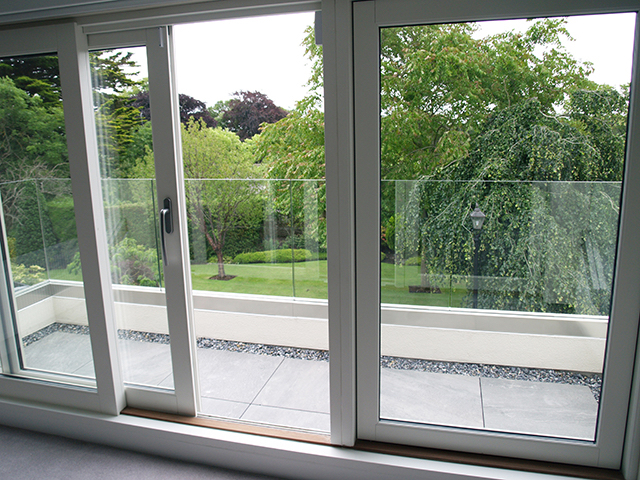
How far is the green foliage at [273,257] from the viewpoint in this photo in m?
3.01

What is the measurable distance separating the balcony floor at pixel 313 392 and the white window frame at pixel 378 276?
0.05 meters

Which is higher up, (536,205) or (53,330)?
(536,205)

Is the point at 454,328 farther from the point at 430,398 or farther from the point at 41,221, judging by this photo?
the point at 41,221

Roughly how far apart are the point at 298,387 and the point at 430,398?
1.14 m

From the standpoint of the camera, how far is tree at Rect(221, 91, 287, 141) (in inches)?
111

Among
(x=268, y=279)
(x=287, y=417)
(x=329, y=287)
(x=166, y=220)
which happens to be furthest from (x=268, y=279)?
(x=329, y=287)

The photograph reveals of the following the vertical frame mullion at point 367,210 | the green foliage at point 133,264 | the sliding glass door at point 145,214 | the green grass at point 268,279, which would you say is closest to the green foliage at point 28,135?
the sliding glass door at point 145,214

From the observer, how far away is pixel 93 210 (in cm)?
215

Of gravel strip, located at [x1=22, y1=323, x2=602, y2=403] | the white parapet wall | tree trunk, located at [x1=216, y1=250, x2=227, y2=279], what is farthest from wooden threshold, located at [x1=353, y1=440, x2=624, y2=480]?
tree trunk, located at [x1=216, y1=250, x2=227, y2=279]

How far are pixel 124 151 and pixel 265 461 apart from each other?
1.66 meters

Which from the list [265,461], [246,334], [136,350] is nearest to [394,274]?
[265,461]

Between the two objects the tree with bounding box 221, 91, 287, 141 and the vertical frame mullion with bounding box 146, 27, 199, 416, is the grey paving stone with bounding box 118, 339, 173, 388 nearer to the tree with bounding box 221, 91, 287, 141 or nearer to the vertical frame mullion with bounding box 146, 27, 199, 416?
the vertical frame mullion with bounding box 146, 27, 199, 416

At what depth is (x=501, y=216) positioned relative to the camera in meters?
1.76

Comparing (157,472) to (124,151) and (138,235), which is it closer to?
(138,235)
